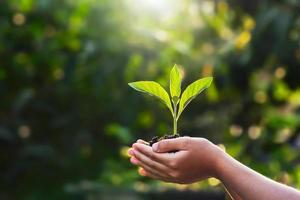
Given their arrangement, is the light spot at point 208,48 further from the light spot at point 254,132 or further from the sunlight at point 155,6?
the light spot at point 254,132

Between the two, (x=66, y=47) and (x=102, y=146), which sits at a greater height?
(x=66, y=47)

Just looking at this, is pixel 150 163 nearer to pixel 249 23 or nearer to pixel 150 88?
pixel 150 88

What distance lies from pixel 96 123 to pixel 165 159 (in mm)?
3963

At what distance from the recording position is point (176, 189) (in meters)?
3.94

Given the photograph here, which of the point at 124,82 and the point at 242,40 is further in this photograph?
the point at 124,82

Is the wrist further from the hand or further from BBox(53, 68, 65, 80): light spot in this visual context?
BBox(53, 68, 65, 80): light spot

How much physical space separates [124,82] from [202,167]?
3468mm

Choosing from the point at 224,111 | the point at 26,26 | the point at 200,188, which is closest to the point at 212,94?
the point at 224,111

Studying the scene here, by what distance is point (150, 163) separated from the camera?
4.93 ft

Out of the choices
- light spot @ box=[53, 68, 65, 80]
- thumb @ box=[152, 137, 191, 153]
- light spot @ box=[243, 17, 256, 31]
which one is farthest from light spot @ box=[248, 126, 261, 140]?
thumb @ box=[152, 137, 191, 153]

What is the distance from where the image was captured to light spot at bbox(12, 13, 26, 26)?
5309 millimetres

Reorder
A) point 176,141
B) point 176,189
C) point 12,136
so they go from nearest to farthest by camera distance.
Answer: point 176,141, point 176,189, point 12,136

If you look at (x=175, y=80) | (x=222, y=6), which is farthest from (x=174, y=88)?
(x=222, y=6)

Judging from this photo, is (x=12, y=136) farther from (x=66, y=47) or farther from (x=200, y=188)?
(x=200, y=188)
